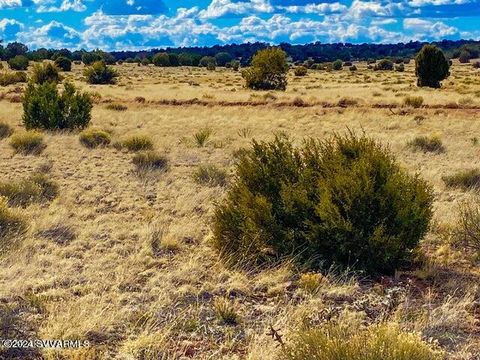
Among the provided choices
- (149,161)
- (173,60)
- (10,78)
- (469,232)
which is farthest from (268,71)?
(173,60)

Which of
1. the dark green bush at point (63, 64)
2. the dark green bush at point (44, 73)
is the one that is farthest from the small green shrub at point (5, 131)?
the dark green bush at point (63, 64)

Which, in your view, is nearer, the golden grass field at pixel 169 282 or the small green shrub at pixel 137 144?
the golden grass field at pixel 169 282

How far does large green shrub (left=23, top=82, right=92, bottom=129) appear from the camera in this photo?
19891 millimetres

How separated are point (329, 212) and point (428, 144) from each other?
11.0 m

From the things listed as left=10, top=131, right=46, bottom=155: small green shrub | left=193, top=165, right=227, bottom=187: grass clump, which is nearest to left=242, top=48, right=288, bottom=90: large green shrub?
left=10, top=131, right=46, bottom=155: small green shrub

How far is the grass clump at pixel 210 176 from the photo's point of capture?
466 inches

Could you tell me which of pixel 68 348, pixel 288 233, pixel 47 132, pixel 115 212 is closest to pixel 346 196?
pixel 288 233

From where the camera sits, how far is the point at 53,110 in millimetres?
19922

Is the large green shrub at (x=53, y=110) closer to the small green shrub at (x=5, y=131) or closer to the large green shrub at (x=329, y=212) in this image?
the small green shrub at (x=5, y=131)

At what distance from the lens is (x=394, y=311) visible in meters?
5.27

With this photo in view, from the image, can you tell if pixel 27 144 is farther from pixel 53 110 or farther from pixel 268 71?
pixel 268 71

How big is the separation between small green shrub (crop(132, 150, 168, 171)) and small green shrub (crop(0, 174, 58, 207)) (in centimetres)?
284

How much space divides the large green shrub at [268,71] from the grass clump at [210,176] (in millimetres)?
28849

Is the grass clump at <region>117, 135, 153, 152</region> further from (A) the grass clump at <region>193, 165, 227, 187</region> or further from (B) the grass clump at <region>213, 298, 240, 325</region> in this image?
(B) the grass clump at <region>213, 298, 240, 325</region>
